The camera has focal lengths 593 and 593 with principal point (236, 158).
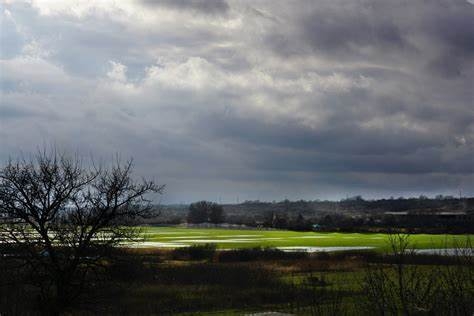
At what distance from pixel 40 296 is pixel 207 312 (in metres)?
12.0

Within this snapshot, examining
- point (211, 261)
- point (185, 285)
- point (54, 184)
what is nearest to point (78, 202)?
point (54, 184)

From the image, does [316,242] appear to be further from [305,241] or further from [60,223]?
[60,223]

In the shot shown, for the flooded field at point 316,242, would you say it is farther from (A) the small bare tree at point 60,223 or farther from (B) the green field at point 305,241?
(A) the small bare tree at point 60,223

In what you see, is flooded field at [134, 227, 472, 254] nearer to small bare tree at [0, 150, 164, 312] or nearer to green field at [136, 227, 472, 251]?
green field at [136, 227, 472, 251]

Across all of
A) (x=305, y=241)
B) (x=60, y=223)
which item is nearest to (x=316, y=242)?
(x=305, y=241)

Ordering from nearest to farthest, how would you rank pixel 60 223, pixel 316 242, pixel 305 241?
1. pixel 60 223
2. pixel 316 242
3. pixel 305 241

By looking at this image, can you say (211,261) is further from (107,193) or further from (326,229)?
(326,229)

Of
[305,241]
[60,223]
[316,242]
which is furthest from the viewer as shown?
[305,241]

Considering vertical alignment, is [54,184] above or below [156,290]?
above

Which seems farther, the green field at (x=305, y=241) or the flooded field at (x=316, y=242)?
the green field at (x=305, y=241)

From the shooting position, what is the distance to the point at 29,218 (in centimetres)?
2791

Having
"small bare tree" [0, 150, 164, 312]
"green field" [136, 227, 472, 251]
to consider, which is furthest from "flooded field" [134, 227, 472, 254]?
"small bare tree" [0, 150, 164, 312]

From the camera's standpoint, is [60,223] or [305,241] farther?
[305,241]

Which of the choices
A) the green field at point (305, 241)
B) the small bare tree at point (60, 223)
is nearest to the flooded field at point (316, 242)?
the green field at point (305, 241)
